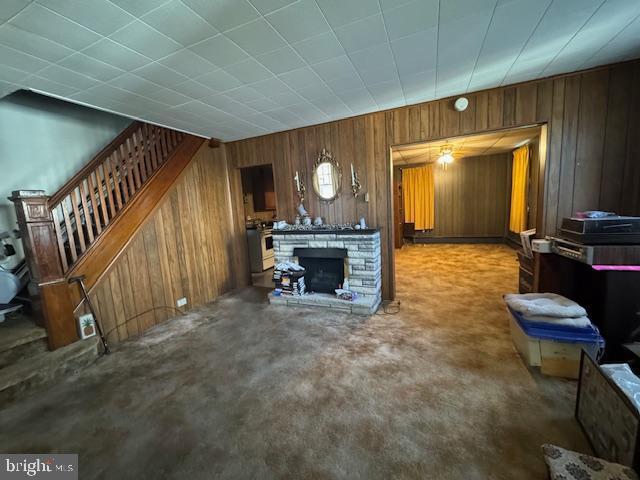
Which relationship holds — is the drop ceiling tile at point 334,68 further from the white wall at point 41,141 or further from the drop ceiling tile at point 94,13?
the white wall at point 41,141

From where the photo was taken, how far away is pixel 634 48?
83.5 inches

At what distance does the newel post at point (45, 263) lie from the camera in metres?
2.20

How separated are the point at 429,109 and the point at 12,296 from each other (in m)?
4.87

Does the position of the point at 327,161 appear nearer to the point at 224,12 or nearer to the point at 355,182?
the point at 355,182

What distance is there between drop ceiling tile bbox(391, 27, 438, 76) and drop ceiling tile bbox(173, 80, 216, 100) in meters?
1.67

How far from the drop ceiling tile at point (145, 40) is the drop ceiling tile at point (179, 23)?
6 cm

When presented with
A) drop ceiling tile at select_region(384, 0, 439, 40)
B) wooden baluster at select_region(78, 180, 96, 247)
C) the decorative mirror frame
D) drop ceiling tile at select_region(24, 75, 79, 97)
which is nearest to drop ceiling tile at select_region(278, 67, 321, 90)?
drop ceiling tile at select_region(384, 0, 439, 40)

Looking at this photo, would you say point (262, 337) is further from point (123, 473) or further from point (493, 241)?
point (493, 241)

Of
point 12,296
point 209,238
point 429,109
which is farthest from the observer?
point 209,238

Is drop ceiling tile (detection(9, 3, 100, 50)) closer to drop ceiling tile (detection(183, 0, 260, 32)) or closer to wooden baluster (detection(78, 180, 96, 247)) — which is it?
drop ceiling tile (detection(183, 0, 260, 32))

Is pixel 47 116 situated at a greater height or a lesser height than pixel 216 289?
greater

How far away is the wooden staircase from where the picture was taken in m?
2.25

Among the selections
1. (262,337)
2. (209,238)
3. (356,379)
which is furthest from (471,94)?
(209,238)

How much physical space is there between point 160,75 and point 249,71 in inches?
28.2
